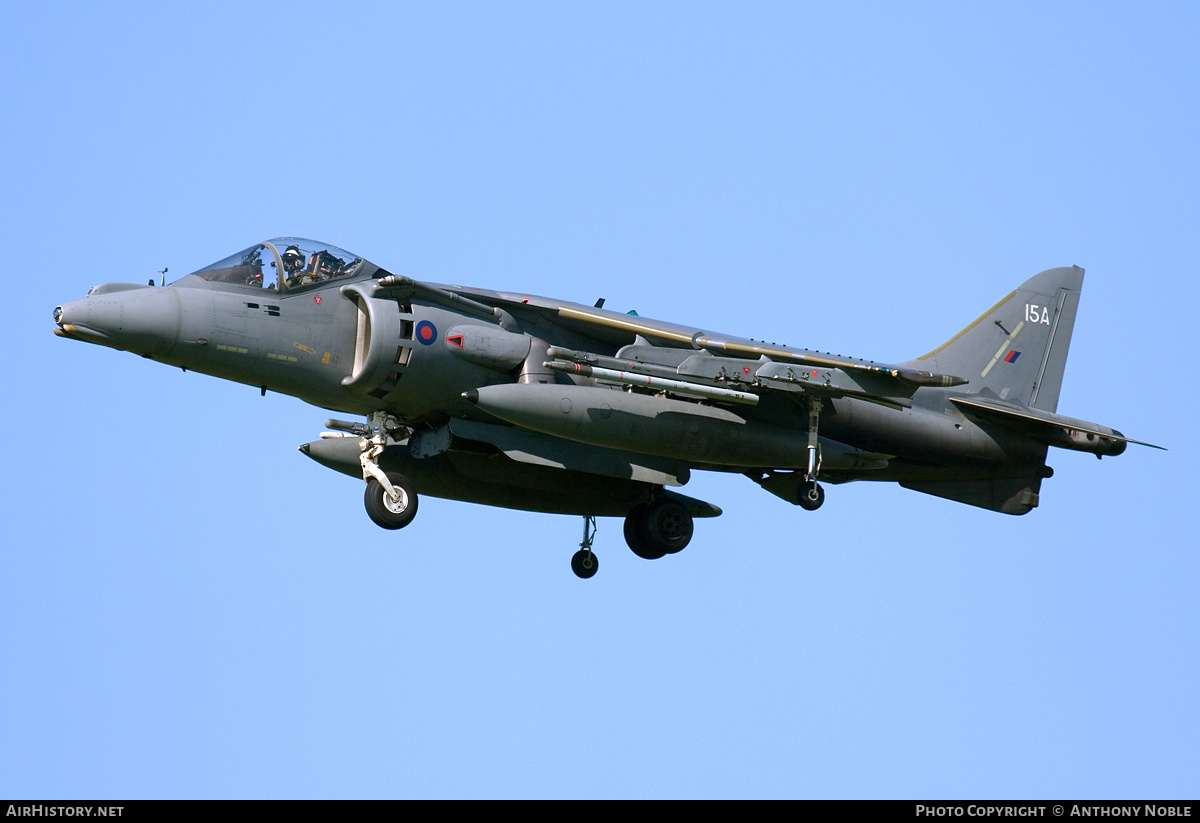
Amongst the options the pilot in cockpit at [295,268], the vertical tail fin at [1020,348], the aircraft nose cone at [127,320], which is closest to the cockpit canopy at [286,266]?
the pilot in cockpit at [295,268]

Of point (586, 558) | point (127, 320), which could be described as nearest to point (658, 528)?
point (586, 558)

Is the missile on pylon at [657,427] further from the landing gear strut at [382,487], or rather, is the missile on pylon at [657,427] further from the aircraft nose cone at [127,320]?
the aircraft nose cone at [127,320]

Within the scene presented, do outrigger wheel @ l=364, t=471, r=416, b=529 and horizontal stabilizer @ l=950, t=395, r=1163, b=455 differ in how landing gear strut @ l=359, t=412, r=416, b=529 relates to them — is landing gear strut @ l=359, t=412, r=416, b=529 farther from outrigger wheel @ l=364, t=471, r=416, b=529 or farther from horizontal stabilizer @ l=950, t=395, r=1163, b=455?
horizontal stabilizer @ l=950, t=395, r=1163, b=455

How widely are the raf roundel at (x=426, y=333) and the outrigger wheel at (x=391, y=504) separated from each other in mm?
1562

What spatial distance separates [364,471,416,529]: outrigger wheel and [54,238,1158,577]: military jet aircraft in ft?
0.08

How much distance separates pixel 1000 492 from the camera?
60.8 feet

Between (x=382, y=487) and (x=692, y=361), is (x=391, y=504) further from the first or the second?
(x=692, y=361)

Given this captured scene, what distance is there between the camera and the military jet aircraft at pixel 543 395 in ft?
49.8

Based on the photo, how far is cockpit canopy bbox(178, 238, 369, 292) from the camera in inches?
606

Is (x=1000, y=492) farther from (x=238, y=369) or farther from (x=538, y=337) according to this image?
(x=238, y=369)

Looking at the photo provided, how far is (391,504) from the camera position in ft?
52.0
